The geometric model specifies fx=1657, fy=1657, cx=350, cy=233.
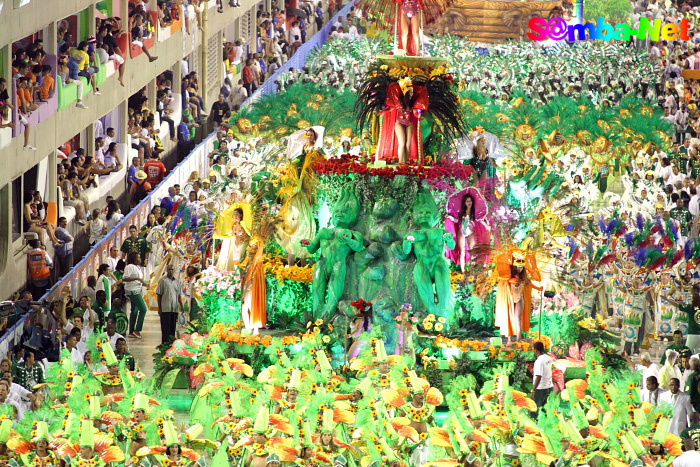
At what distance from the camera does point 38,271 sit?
23297 millimetres

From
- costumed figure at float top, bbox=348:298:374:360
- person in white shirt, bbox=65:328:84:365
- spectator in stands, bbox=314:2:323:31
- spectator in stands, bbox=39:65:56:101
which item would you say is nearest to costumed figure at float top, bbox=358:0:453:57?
costumed figure at float top, bbox=348:298:374:360

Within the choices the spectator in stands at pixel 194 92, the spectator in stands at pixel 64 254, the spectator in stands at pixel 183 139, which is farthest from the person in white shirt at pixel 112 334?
the spectator in stands at pixel 194 92

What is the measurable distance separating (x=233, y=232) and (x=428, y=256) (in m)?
2.75

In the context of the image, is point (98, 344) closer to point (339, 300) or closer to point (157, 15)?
point (339, 300)

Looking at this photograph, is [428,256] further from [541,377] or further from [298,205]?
[298,205]

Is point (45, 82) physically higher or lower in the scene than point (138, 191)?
higher

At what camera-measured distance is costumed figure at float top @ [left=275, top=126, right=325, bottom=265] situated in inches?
880

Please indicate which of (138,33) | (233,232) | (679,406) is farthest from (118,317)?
(138,33)

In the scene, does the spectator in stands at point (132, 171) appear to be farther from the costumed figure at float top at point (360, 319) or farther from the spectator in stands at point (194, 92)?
the costumed figure at float top at point (360, 319)

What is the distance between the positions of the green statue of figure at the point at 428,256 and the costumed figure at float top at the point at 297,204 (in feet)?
6.43

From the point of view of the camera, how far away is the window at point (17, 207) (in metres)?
26.1

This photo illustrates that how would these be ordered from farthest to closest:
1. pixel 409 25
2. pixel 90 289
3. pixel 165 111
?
pixel 165 111, pixel 90 289, pixel 409 25

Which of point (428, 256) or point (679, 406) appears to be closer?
point (679, 406)

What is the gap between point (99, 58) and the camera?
30.1 meters
